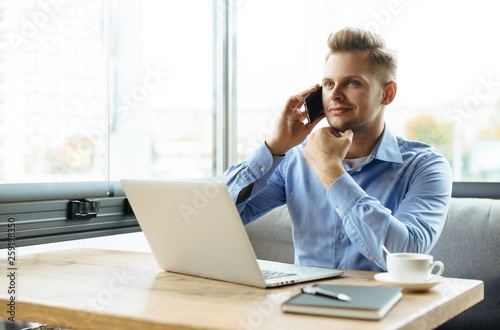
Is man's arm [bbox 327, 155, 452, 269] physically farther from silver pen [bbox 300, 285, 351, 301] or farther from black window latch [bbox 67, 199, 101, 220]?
black window latch [bbox 67, 199, 101, 220]

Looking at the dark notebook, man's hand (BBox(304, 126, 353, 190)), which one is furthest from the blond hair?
the dark notebook

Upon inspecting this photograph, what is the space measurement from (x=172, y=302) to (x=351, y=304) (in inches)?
12.9

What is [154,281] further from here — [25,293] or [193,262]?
[25,293]

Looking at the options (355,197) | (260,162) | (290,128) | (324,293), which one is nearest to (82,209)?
(260,162)

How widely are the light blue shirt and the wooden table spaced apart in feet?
0.57

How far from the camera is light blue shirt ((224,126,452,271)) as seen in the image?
1412 mm

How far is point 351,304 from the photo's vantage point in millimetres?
888

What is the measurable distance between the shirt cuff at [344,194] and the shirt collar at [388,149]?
312 millimetres

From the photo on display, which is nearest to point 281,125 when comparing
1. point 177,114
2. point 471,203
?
point 471,203

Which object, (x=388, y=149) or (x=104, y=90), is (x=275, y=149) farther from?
(x=104, y=90)

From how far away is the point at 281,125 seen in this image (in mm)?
1748

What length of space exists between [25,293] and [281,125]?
37.2 inches

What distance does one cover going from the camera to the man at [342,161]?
5.25ft

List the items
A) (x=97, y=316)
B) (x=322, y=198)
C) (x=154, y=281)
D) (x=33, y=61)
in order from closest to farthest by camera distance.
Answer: (x=97, y=316), (x=154, y=281), (x=322, y=198), (x=33, y=61)
